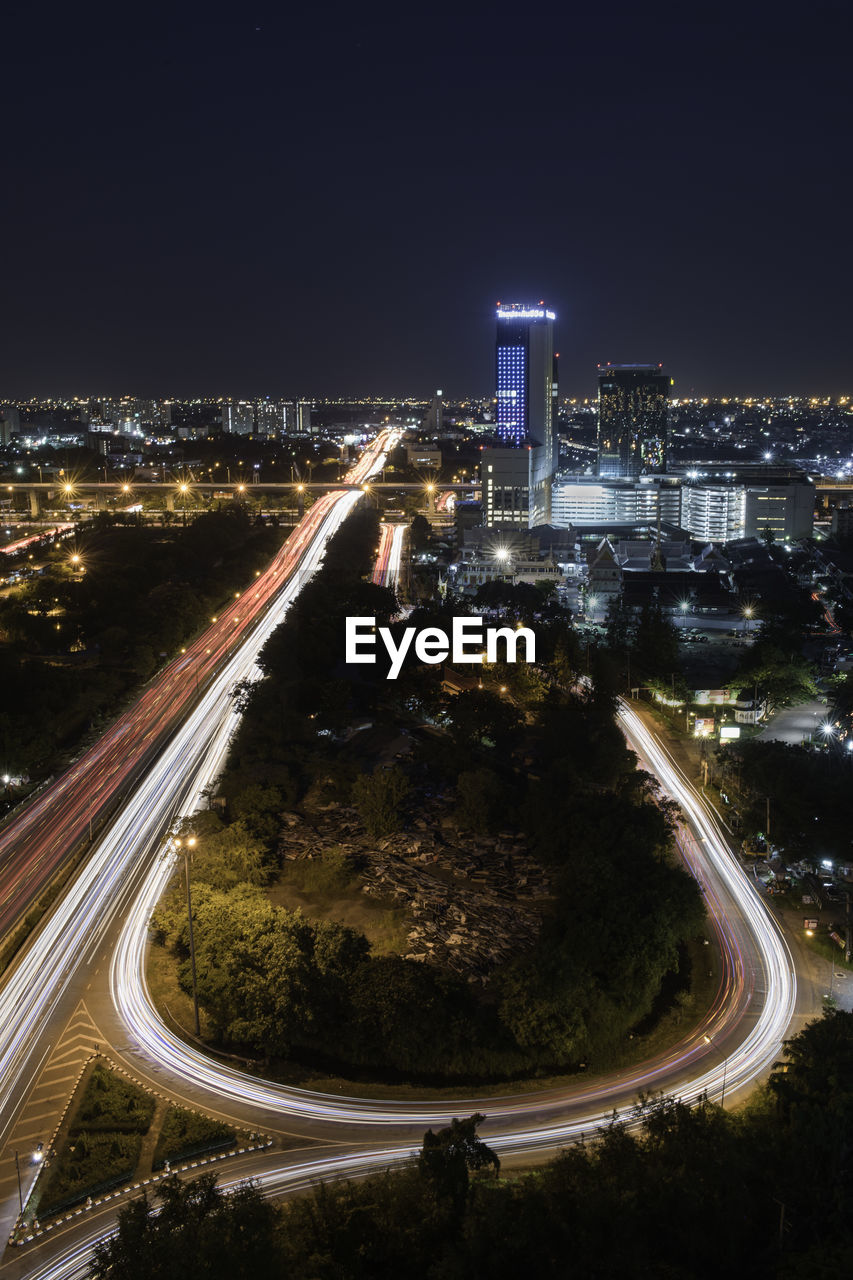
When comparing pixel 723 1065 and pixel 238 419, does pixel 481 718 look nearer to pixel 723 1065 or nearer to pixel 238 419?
pixel 723 1065

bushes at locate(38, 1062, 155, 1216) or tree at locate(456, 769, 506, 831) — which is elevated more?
tree at locate(456, 769, 506, 831)

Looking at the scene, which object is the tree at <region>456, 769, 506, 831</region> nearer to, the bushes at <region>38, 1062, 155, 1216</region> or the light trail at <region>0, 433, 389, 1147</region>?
the light trail at <region>0, 433, 389, 1147</region>

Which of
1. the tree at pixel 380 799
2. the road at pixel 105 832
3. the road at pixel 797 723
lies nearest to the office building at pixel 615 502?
the road at pixel 105 832

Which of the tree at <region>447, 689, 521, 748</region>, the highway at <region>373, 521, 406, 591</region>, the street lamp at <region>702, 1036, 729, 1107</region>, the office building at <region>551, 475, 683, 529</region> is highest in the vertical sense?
the office building at <region>551, 475, 683, 529</region>

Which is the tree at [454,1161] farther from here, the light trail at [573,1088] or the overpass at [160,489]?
the overpass at [160,489]

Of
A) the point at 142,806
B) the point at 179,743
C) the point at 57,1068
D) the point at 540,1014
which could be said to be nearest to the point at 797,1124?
the point at 540,1014

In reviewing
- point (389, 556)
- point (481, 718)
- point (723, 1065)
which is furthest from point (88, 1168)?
point (389, 556)

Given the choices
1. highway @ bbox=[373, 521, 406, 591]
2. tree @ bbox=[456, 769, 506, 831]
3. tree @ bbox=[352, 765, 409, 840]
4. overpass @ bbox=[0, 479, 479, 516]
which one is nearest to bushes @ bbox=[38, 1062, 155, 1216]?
tree @ bbox=[352, 765, 409, 840]
